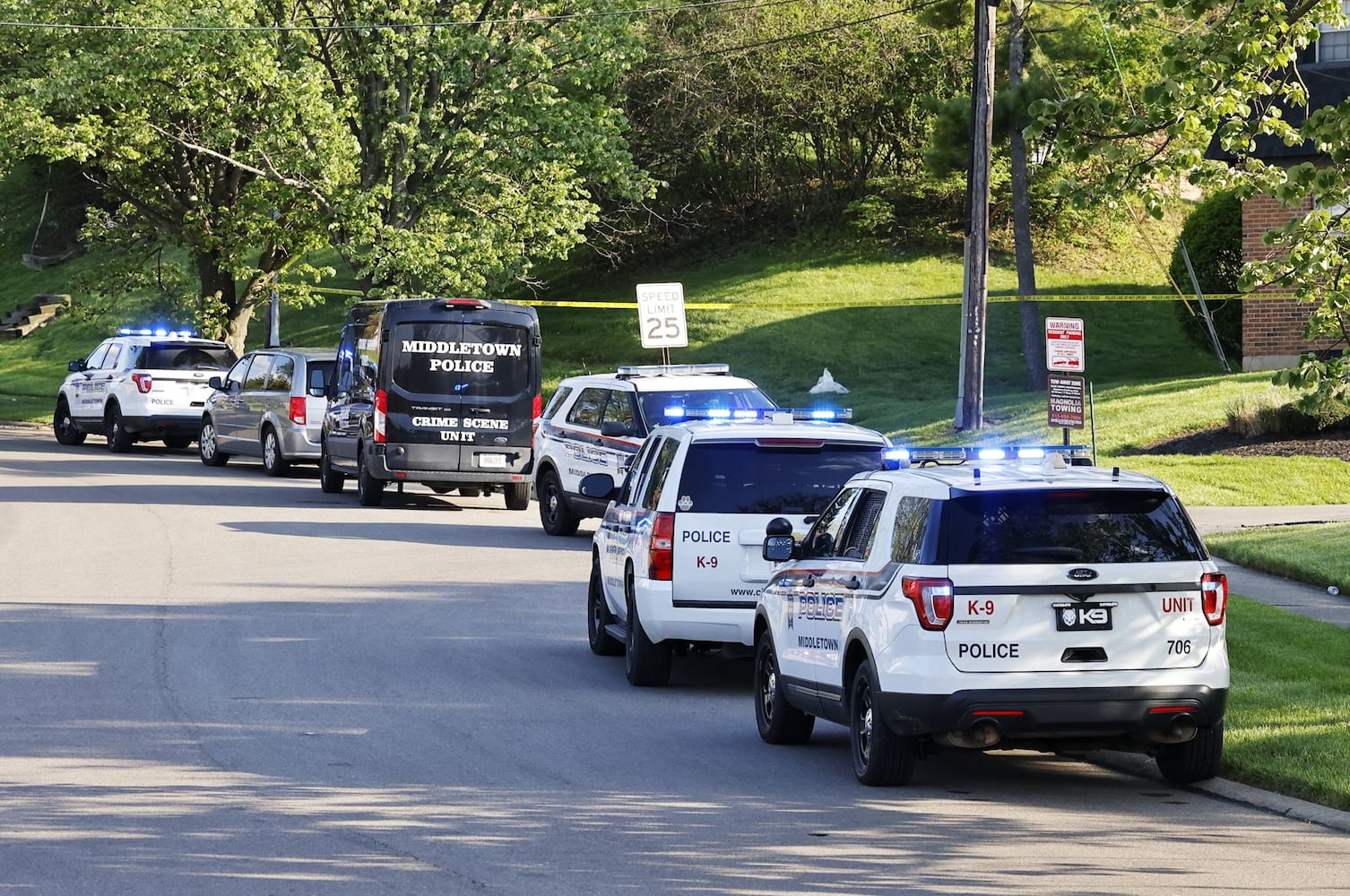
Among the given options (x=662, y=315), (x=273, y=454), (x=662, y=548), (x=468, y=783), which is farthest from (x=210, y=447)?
Result: (x=468, y=783)

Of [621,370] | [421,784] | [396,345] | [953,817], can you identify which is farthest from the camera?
[396,345]

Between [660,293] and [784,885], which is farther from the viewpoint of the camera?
[660,293]

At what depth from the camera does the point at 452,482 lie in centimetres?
2430

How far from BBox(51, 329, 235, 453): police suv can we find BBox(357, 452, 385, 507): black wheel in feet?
30.3

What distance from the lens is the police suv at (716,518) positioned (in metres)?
11.5

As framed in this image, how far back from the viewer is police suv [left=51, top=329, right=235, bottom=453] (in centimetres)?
3356

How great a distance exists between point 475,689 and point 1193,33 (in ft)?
19.0

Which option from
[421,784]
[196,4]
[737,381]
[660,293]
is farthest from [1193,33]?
[196,4]

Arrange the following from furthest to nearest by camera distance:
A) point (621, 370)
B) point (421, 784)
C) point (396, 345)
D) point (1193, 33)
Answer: point (396, 345), point (621, 370), point (1193, 33), point (421, 784)

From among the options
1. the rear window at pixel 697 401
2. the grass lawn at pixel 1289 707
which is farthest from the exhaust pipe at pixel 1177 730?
the rear window at pixel 697 401

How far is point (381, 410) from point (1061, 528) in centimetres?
1652

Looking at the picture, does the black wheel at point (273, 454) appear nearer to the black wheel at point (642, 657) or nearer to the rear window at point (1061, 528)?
the black wheel at point (642, 657)

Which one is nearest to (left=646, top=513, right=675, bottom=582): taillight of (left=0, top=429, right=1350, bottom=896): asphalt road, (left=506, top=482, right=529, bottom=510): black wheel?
(left=0, top=429, right=1350, bottom=896): asphalt road

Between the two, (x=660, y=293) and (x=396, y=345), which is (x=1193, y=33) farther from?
(x=660, y=293)
